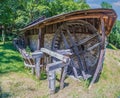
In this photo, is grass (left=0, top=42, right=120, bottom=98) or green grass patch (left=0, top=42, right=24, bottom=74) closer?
grass (left=0, top=42, right=120, bottom=98)

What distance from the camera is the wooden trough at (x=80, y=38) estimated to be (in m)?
10.9

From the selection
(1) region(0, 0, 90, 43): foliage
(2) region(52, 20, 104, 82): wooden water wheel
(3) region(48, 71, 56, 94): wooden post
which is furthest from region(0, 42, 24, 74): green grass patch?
Answer: (1) region(0, 0, 90, 43): foliage

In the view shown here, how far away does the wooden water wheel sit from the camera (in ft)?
39.7

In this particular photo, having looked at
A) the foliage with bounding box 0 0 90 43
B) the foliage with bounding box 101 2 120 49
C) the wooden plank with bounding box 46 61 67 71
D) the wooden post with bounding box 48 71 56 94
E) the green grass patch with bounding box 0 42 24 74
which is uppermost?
the foliage with bounding box 0 0 90 43

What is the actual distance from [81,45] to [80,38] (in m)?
0.43

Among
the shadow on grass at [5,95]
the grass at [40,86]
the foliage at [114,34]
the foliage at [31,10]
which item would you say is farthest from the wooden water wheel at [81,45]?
the foliage at [114,34]

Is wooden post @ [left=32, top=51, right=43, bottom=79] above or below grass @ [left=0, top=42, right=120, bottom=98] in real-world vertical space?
above

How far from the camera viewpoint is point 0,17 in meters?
15.2

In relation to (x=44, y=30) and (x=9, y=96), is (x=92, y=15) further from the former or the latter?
(x=9, y=96)

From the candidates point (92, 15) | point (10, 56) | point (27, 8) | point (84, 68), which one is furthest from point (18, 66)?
point (27, 8)

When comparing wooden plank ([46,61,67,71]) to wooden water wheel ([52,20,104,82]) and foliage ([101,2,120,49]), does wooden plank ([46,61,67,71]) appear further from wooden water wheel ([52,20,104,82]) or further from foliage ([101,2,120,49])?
foliage ([101,2,120,49])

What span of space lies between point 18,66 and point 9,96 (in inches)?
184

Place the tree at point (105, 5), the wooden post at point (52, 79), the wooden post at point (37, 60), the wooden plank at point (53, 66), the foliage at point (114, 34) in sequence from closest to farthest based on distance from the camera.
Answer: the wooden plank at point (53, 66) → the wooden post at point (52, 79) → the wooden post at point (37, 60) → the tree at point (105, 5) → the foliage at point (114, 34)

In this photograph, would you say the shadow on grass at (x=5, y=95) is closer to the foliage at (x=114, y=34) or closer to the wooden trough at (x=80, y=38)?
the wooden trough at (x=80, y=38)
